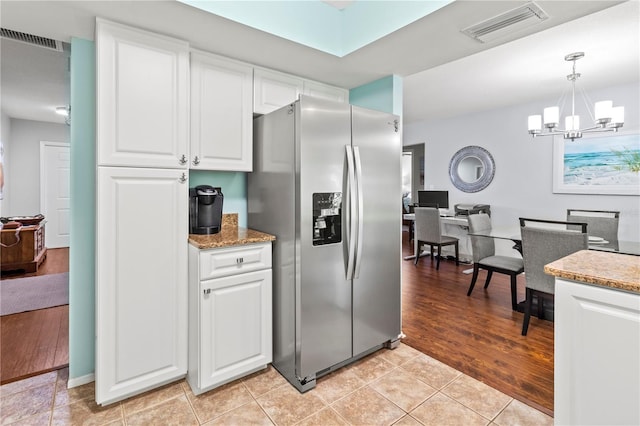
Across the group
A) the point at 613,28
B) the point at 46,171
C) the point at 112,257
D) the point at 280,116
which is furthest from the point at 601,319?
the point at 46,171

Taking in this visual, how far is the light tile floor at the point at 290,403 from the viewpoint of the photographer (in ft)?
5.91

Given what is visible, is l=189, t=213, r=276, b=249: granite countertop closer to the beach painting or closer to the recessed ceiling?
the recessed ceiling

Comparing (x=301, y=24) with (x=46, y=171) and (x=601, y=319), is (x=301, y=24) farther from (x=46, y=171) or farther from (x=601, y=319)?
(x=46, y=171)

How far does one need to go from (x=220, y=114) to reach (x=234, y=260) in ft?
3.28

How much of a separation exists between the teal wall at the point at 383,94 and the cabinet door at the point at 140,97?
151cm

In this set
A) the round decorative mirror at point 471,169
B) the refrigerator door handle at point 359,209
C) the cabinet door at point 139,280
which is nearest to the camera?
the cabinet door at point 139,280

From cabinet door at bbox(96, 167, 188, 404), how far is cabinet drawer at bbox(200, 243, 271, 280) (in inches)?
8.8

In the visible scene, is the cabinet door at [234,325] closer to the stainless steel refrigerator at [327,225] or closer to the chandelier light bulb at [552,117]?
the stainless steel refrigerator at [327,225]

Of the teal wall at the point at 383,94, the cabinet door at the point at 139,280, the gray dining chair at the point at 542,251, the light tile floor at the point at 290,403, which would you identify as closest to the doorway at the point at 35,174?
the light tile floor at the point at 290,403

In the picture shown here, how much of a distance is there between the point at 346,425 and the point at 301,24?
2.38 m

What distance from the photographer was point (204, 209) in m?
2.26

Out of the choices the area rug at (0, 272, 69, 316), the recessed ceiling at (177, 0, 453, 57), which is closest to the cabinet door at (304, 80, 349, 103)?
the recessed ceiling at (177, 0, 453, 57)

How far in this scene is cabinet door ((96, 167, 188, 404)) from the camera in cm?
186

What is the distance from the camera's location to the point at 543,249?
279 cm
